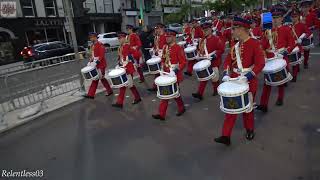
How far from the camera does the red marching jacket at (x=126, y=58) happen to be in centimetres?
804

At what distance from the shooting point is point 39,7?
2758cm

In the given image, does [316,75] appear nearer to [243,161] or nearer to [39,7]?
[243,161]

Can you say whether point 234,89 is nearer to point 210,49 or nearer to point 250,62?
point 250,62

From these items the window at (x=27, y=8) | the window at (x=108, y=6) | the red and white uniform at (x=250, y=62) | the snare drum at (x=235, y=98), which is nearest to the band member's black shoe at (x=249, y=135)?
the red and white uniform at (x=250, y=62)

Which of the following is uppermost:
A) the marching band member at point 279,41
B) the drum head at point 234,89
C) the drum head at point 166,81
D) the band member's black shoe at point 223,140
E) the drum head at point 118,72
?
the marching band member at point 279,41

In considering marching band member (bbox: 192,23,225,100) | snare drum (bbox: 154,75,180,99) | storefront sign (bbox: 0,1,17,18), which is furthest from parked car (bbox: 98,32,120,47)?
snare drum (bbox: 154,75,180,99)

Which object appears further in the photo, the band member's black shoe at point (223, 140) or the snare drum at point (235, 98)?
the band member's black shoe at point (223, 140)

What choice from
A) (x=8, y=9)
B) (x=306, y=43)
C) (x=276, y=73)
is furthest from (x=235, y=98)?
(x=8, y=9)

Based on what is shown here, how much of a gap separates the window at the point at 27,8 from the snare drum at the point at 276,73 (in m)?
24.6

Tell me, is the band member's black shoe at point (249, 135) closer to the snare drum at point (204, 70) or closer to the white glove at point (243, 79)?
the white glove at point (243, 79)

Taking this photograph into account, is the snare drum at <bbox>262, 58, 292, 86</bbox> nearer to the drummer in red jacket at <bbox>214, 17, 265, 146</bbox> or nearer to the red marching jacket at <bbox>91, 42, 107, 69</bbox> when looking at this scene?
the drummer in red jacket at <bbox>214, 17, 265, 146</bbox>

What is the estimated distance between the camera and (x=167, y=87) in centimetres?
633

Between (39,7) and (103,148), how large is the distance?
82.3 ft

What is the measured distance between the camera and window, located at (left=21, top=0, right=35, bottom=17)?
2622 centimetres
